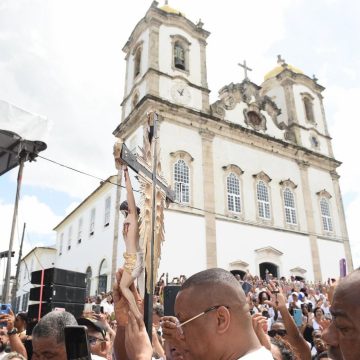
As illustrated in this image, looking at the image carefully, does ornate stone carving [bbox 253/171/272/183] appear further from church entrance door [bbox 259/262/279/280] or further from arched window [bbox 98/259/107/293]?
arched window [bbox 98/259/107/293]

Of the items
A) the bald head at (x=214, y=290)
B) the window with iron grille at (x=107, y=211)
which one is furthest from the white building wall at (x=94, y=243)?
the bald head at (x=214, y=290)

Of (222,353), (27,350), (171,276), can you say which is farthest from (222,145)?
(222,353)

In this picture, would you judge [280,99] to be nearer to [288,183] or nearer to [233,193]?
[288,183]

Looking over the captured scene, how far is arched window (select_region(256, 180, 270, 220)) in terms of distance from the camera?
20531mm


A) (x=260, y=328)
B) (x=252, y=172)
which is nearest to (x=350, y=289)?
(x=260, y=328)

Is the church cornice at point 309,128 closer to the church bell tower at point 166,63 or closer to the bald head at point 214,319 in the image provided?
the church bell tower at point 166,63

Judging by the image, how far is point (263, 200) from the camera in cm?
2094

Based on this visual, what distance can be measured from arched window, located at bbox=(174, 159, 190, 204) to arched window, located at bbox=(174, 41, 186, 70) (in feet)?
19.9

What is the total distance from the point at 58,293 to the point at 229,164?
598 inches

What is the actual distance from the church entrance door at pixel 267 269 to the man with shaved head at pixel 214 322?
18.3 meters

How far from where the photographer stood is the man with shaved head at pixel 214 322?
168cm

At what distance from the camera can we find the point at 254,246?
1914 cm

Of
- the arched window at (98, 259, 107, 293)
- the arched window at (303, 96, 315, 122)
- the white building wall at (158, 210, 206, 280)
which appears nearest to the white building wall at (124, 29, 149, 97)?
the white building wall at (158, 210, 206, 280)

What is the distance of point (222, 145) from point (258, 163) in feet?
8.69
